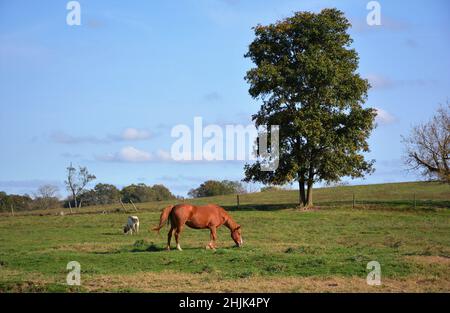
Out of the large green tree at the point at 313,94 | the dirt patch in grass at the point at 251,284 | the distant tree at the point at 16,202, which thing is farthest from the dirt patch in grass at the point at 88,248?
the distant tree at the point at 16,202

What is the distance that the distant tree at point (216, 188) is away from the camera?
322 ft

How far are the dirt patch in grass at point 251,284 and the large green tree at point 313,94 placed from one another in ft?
92.9

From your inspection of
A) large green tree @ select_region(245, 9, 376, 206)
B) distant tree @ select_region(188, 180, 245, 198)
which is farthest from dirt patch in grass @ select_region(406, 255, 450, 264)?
distant tree @ select_region(188, 180, 245, 198)

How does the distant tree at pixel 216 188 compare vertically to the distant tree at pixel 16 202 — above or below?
above

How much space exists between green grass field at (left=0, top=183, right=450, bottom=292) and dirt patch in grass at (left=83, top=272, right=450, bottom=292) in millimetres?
25

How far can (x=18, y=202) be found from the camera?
96.2 m

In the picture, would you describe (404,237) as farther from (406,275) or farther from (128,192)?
(128,192)

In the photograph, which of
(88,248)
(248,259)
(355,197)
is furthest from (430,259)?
(355,197)

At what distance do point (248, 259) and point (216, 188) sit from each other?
260ft

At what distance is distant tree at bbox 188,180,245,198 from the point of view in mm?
98125

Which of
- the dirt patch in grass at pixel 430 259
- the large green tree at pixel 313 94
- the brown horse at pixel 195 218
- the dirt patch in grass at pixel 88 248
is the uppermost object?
the large green tree at pixel 313 94

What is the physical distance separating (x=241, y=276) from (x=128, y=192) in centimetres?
8882

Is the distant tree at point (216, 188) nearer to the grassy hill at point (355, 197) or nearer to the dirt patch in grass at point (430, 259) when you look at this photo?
the grassy hill at point (355, 197)
